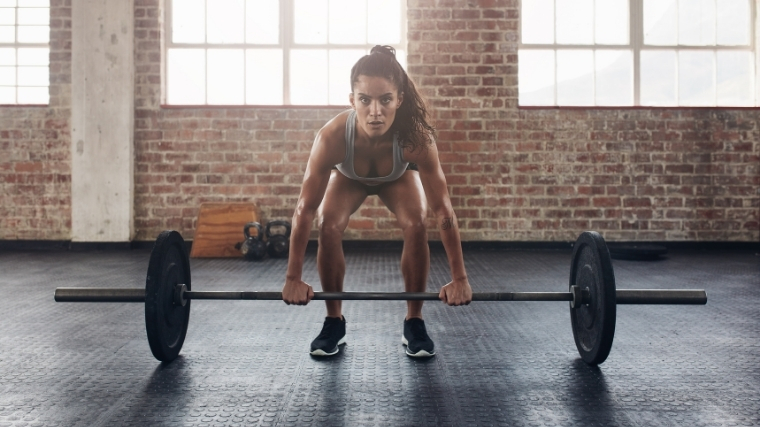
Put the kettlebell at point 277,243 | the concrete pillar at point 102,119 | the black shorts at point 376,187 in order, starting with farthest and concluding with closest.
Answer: the concrete pillar at point 102,119, the kettlebell at point 277,243, the black shorts at point 376,187

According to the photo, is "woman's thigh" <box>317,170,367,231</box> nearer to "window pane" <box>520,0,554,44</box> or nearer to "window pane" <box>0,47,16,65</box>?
"window pane" <box>520,0,554,44</box>

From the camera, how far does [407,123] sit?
6.22ft

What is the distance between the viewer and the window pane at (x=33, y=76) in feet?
17.0

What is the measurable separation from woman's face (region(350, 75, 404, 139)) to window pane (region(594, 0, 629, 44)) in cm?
405

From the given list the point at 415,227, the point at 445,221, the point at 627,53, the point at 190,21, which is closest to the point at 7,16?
the point at 190,21

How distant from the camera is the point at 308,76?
16.8 ft

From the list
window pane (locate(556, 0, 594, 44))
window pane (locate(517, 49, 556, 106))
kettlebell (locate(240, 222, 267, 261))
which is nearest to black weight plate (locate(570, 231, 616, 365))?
kettlebell (locate(240, 222, 267, 261))

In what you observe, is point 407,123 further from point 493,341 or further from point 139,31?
point 139,31

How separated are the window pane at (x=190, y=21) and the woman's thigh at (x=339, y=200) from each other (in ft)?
12.1

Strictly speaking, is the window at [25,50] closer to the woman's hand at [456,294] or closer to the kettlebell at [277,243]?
the kettlebell at [277,243]

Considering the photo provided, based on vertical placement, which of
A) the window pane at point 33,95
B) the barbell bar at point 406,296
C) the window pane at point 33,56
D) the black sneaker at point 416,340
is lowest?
the black sneaker at point 416,340

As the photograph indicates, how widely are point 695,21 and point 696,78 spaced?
0.50m

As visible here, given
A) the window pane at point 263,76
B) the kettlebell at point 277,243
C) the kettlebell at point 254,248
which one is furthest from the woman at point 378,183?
the window pane at point 263,76

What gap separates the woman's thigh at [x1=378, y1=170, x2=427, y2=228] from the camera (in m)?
1.91
